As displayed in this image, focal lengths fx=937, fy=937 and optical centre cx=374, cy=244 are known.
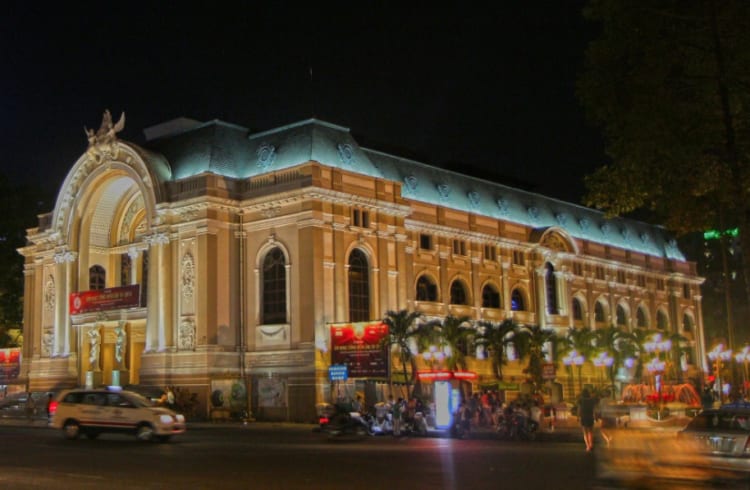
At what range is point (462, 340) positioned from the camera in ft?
188

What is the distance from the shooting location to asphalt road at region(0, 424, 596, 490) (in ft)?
56.6

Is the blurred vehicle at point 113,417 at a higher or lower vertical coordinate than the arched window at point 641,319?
lower

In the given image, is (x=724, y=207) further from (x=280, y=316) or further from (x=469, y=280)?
(x=469, y=280)

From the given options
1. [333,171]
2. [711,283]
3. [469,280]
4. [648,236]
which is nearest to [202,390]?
[333,171]

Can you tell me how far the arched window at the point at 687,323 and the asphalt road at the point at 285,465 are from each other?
62.7 m

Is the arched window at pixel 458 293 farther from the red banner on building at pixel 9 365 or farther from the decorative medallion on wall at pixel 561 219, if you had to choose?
the red banner on building at pixel 9 365

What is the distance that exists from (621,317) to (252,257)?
4034cm

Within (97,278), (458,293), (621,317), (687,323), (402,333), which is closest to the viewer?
(402,333)

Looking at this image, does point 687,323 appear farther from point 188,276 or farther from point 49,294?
point 49,294

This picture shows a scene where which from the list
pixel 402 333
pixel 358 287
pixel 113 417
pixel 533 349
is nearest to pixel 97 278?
pixel 358 287

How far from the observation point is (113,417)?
30234mm

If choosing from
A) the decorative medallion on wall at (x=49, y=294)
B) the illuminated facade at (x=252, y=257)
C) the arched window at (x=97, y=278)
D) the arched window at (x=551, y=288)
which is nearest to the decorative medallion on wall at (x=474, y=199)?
the illuminated facade at (x=252, y=257)

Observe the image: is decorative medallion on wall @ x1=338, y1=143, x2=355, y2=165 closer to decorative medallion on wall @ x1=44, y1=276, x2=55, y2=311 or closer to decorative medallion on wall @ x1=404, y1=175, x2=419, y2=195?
decorative medallion on wall @ x1=404, y1=175, x2=419, y2=195

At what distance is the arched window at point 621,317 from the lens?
267 ft
